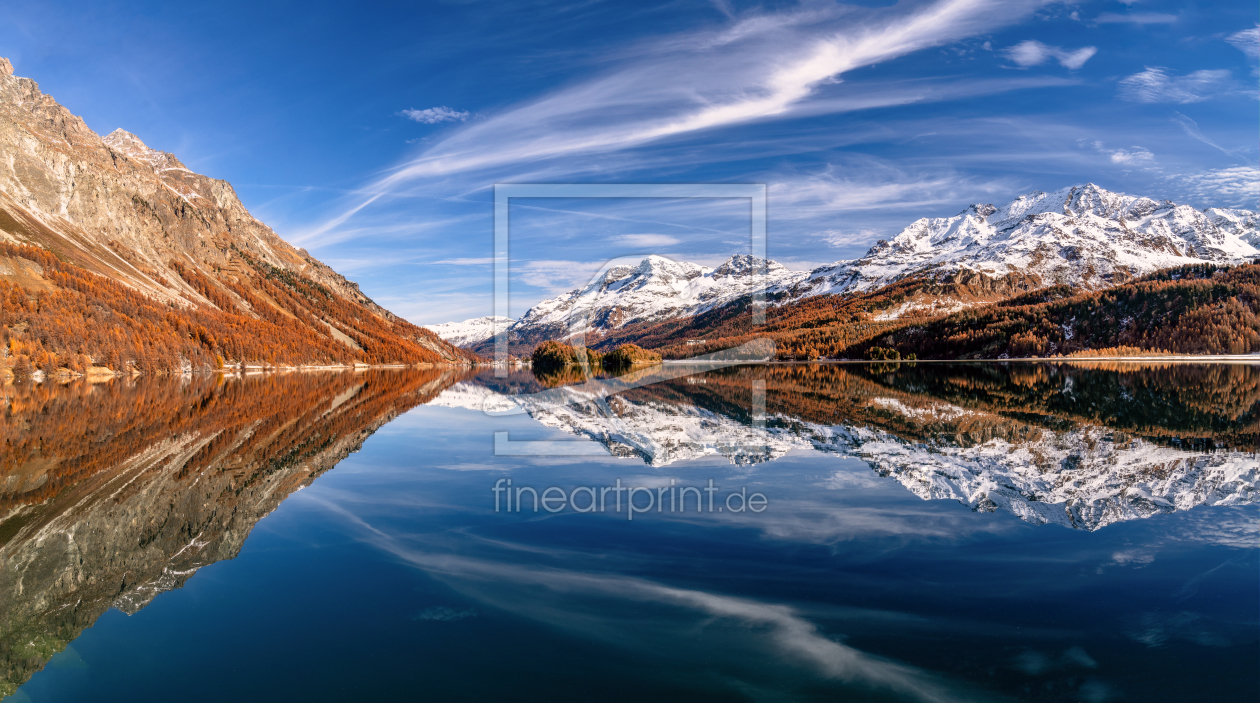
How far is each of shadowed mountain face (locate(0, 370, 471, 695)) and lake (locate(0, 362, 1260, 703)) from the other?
73 millimetres

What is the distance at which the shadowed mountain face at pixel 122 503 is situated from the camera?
8.11 meters

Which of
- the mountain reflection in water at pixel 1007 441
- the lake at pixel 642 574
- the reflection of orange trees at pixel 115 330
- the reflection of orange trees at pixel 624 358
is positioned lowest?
the lake at pixel 642 574

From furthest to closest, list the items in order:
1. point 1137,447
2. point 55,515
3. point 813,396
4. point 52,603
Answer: point 813,396, point 1137,447, point 55,515, point 52,603

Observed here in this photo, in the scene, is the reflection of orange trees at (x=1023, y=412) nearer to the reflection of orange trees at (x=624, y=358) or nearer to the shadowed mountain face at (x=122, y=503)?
the shadowed mountain face at (x=122, y=503)

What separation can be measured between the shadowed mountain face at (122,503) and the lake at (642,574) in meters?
0.07

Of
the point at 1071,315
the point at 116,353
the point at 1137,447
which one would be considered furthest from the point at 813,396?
the point at 1071,315

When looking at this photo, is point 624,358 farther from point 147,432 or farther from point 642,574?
point 642,574

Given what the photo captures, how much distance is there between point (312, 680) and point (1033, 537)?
11.0m

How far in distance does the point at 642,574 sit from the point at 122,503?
11.7 m

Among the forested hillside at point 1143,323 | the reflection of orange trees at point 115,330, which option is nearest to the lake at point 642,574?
the reflection of orange trees at point 115,330

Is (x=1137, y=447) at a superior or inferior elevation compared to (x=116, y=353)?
inferior

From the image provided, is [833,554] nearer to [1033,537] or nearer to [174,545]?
[1033,537]

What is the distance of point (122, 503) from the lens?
42.5 feet

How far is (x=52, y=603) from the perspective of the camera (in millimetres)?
8102
